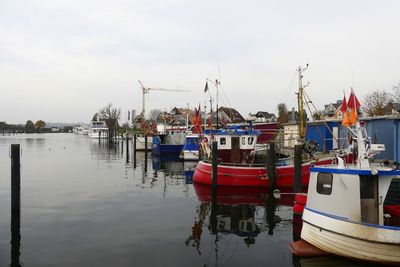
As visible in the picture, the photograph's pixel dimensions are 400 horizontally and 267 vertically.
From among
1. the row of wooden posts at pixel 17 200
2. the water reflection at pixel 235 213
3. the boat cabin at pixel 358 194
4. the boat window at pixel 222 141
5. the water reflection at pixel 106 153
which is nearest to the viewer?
the boat cabin at pixel 358 194

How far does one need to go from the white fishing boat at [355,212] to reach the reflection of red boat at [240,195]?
774cm

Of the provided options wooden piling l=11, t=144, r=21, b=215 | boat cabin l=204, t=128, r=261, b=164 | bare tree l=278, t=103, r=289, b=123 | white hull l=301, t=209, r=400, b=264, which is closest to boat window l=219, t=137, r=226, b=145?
boat cabin l=204, t=128, r=261, b=164

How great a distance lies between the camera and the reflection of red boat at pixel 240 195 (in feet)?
62.6

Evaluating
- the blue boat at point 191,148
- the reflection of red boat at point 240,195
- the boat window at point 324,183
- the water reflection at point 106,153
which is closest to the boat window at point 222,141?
the reflection of red boat at point 240,195

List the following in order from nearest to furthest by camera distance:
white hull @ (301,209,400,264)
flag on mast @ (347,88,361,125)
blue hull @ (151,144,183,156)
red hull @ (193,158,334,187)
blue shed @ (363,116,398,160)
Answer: white hull @ (301,209,400,264) < flag on mast @ (347,88,361,125) < red hull @ (193,158,334,187) < blue shed @ (363,116,398,160) < blue hull @ (151,144,183,156)

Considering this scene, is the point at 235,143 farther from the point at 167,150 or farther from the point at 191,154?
the point at 167,150

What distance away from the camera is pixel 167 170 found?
33875 millimetres

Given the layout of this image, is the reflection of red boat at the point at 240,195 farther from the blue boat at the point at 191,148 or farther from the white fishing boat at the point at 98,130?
the white fishing boat at the point at 98,130

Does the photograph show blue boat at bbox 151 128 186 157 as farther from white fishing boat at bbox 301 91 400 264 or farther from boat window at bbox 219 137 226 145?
white fishing boat at bbox 301 91 400 264

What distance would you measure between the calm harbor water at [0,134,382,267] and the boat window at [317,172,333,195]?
1910 millimetres

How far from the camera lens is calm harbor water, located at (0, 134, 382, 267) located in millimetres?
10891

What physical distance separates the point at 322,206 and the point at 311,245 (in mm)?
1270

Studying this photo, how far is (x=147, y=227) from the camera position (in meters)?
14.2

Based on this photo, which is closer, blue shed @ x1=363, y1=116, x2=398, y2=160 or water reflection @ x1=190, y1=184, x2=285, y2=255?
water reflection @ x1=190, y1=184, x2=285, y2=255
